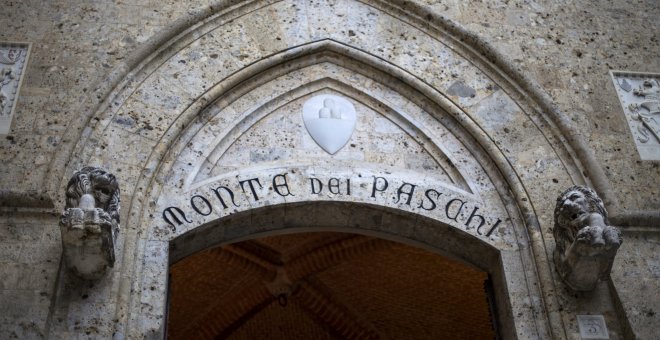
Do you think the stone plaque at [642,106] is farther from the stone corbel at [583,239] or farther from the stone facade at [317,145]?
the stone corbel at [583,239]

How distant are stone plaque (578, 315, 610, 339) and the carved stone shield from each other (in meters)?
2.24

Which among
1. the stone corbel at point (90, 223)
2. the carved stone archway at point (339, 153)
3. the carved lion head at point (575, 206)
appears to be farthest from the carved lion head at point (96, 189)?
the carved lion head at point (575, 206)

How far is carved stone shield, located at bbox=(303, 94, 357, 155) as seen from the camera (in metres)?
7.95

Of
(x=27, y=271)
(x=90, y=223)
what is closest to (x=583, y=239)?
(x=90, y=223)

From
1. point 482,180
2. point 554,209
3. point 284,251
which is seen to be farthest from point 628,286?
point 284,251

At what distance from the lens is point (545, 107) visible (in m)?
8.16

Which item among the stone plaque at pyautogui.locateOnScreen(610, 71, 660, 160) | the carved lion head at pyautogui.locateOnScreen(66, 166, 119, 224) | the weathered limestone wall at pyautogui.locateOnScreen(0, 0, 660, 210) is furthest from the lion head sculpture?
→ the carved lion head at pyautogui.locateOnScreen(66, 166, 119, 224)

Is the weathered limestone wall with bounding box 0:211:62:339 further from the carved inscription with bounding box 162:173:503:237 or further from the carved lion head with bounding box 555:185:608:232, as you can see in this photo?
the carved lion head with bounding box 555:185:608:232

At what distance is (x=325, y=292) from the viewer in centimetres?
1234

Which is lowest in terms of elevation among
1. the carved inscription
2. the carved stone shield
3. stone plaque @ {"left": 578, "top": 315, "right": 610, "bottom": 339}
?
stone plaque @ {"left": 578, "top": 315, "right": 610, "bottom": 339}

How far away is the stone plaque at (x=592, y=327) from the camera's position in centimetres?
695

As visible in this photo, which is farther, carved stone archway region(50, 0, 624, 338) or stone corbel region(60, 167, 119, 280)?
carved stone archway region(50, 0, 624, 338)

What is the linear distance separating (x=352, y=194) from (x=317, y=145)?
0.59 meters

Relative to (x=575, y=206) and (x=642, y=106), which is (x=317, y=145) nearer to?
(x=575, y=206)
